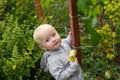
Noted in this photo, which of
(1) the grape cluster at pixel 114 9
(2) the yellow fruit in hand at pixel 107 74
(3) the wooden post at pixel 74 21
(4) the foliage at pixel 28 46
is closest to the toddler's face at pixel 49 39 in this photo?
(4) the foliage at pixel 28 46

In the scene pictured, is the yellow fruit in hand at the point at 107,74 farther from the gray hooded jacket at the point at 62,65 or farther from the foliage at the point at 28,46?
the gray hooded jacket at the point at 62,65

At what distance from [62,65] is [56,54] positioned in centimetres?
8

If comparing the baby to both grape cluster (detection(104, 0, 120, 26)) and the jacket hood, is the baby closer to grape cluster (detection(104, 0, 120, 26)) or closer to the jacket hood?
the jacket hood

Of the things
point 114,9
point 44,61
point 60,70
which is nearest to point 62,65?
point 60,70

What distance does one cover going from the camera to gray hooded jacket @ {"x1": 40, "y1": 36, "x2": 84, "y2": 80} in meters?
2.18

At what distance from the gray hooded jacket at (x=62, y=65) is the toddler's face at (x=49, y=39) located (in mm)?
69

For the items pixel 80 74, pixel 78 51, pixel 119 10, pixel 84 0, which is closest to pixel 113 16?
pixel 119 10

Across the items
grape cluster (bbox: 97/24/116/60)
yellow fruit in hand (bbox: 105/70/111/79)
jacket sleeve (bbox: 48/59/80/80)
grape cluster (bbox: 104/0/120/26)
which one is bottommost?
yellow fruit in hand (bbox: 105/70/111/79)

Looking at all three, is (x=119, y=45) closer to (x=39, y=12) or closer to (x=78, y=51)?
(x=39, y=12)

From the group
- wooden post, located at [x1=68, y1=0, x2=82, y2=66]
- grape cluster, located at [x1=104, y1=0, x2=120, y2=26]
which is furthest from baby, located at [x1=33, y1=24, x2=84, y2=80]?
grape cluster, located at [x1=104, y1=0, x2=120, y2=26]

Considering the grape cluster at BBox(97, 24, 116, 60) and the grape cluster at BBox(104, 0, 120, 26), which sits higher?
the grape cluster at BBox(104, 0, 120, 26)

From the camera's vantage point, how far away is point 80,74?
2.29 m

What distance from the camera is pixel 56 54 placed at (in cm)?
223

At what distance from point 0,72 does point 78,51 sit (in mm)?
678
